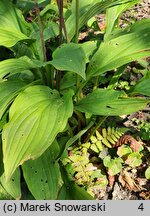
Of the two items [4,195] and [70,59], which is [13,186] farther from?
[70,59]

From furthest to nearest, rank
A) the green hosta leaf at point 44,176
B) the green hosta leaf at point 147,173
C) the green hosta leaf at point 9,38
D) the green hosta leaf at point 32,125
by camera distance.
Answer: the green hosta leaf at point 147,173 → the green hosta leaf at point 9,38 → the green hosta leaf at point 44,176 → the green hosta leaf at point 32,125

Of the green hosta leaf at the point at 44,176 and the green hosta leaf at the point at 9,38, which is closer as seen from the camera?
the green hosta leaf at the point at 44,176

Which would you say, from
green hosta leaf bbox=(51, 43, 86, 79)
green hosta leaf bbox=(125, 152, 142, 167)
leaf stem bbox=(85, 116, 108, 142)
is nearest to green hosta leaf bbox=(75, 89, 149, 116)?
leaf stem bbox=(85, 116, 108, 142)

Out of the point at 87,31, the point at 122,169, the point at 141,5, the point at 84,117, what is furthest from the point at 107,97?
the point at 141,5

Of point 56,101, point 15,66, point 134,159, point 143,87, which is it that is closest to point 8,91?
point 15,66

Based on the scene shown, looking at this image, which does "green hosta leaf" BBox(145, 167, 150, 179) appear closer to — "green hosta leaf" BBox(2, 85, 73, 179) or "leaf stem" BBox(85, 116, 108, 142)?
"leaf stem" BBox(85, 116, 108, 142)

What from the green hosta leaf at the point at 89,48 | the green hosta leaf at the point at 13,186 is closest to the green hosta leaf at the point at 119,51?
the green hosta leaf at the point at 89,48

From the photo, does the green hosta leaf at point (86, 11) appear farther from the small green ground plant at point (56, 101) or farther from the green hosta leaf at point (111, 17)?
the green hosta leaf at point (111, 17)
